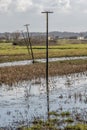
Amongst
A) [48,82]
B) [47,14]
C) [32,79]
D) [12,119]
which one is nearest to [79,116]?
[12,119]

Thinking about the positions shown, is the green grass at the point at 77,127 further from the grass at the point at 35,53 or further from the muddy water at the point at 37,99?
the grass at the point at 35,53

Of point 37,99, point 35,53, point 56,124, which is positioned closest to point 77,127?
point 56,124

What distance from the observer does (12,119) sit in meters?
17.5

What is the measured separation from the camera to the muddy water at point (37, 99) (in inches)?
717

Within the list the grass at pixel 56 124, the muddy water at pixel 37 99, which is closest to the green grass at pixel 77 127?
the grass at pixel 56 124

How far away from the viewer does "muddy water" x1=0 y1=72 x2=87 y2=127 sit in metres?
18.2

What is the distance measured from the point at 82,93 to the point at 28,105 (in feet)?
17.8

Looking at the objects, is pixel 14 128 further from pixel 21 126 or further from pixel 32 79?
pixel 32 79

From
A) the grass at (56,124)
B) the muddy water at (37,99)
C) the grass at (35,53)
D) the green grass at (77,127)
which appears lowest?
the grass at (35,53)

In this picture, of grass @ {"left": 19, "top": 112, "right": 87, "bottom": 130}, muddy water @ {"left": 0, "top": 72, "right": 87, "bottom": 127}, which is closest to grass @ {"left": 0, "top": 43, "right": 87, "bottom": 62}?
muddy water @ {"left": 0, "top": 72, "right": 87, "bottom": 127}

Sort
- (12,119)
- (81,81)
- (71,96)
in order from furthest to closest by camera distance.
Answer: (81,81) → (71,96) → (12,119)

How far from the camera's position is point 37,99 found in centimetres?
2372

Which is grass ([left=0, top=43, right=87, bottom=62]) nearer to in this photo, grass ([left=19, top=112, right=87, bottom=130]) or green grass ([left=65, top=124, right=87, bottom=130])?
grass ([left=19, top=112, right=87, bottom=130])

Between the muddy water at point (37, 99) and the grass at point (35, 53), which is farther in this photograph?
the grass at point (35, 53)
